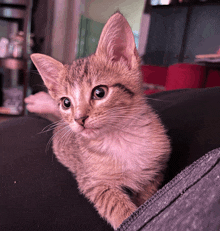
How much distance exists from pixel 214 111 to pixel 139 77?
11.2 inches


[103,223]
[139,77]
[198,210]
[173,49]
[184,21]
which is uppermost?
[184,21]

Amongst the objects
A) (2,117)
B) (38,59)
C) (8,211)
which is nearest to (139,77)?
(38,59)

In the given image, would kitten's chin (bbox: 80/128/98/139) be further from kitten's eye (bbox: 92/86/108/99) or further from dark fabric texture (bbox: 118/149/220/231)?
dark fabric texture (bbox: 118/149/220/231)

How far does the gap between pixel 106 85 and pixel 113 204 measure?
39 cm

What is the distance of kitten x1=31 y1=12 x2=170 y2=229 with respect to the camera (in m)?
0.63

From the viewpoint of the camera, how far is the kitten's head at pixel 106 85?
25.0 inches

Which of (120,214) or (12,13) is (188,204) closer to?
(120,214)

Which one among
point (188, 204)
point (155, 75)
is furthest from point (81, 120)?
point (155, 75)

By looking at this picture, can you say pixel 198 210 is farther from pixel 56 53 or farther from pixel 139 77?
pixel 56 53

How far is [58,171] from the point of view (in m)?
0.74

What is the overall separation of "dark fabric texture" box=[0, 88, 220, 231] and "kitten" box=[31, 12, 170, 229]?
48 mm

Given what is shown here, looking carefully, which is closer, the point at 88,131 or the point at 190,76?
the point at 88,131

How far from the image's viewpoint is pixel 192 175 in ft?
1.16

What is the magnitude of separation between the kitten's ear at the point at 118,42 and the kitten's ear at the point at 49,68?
0.21 meters
